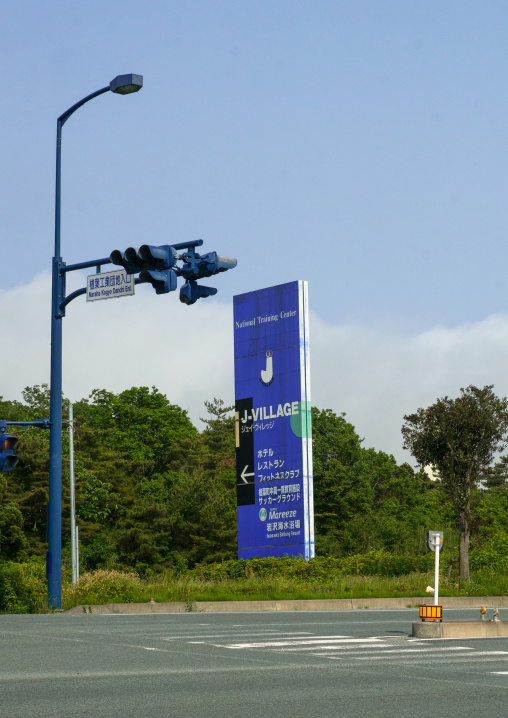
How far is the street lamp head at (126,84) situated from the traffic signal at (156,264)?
4.33m

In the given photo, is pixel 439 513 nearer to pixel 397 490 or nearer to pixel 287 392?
pixel 397 490

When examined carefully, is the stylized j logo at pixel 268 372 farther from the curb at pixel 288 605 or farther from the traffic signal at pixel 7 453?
the traffic signal at pixel 7 453

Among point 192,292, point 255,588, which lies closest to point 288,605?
point 255,588

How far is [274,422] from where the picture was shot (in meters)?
36.0

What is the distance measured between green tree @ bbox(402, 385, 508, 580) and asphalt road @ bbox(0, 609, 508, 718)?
1979 cm

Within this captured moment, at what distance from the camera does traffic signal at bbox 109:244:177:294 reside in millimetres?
17719

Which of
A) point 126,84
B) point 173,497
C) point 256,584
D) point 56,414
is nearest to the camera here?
point 126,84

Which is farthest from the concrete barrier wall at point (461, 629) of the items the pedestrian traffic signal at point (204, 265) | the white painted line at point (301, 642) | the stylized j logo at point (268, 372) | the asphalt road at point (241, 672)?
the stylized j logo at point (268, 372)

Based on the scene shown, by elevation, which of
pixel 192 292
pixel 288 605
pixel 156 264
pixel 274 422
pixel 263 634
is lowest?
pixel 288 605

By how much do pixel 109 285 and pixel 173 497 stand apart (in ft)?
173

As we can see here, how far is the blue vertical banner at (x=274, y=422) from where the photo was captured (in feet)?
115

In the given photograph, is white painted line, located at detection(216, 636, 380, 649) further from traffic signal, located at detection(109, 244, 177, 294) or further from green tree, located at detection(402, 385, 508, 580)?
green tree, located at detection(402, 385, 508, 580)

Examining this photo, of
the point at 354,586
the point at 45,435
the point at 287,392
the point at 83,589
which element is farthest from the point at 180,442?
the point at 83,589

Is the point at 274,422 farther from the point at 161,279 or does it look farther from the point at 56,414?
the point at 161,279
